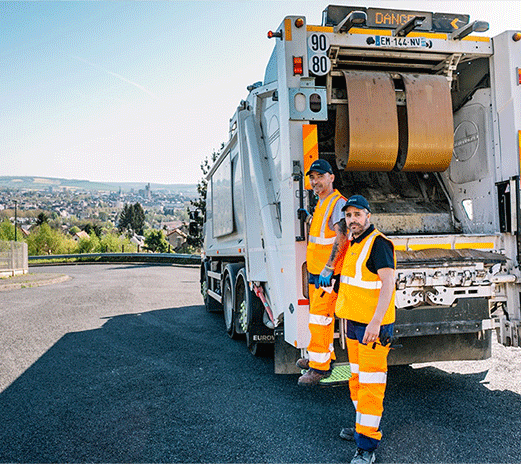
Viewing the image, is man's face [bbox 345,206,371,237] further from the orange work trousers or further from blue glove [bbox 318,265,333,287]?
the orange work trousers

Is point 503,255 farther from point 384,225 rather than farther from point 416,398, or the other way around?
point 416,398

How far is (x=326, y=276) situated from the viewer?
11.7 feet

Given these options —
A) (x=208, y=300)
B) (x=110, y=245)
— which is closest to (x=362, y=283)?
(x=208, y=300)

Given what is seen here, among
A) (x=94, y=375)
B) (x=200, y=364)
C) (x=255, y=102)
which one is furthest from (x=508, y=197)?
(x=94, y=375)

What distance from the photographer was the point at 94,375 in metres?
5.11

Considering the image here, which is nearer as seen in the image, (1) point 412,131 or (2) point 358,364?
(2) point 358,364

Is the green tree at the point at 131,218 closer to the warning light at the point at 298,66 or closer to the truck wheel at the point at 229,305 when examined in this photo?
the truck wheel at the point at 229,305

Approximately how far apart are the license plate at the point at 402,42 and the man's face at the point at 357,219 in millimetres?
1852

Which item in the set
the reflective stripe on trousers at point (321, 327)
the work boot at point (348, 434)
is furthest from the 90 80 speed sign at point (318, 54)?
the work boot at point (348, 434)

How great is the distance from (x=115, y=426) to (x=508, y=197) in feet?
12.0

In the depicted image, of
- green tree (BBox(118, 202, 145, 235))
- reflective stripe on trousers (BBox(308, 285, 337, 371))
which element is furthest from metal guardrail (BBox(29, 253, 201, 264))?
green tree (BBox(118, 202, 145, 235))

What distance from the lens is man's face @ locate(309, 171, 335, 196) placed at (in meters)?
3.85

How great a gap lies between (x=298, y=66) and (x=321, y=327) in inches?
81.8

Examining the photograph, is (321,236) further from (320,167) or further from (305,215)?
(320,167)
